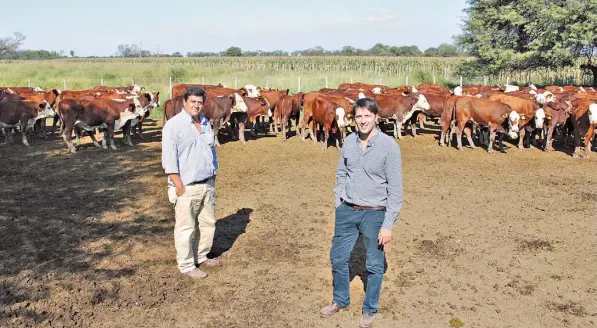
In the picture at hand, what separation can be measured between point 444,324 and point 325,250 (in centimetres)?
219

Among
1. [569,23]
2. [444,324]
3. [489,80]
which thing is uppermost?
[569,23]

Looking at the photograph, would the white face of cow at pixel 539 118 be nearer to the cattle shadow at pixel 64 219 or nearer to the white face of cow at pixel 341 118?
the white face of cow at pixel 341 118

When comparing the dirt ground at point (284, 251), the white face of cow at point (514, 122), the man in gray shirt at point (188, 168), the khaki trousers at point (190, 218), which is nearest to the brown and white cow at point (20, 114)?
the dirt ground at point (284, 251)

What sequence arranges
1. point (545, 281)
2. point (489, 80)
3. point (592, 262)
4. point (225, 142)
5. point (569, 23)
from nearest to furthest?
1. point (545, 281)
2. point (592, 262)
3. point (225, 142)
4. point (569, 23)
5. point (489, 80)

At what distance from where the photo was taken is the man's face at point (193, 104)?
5.25 metres

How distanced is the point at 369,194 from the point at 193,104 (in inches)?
86.4

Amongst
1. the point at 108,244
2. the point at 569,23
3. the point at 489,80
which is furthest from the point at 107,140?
the point at 489,80

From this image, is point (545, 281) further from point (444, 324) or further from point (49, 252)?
point (49, 252)

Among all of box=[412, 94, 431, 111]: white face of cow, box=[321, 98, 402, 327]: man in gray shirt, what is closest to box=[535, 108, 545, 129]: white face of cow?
box=[412, 94, 431, 111]: white face of cow

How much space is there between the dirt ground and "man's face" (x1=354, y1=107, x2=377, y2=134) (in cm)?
194

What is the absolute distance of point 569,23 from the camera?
91.4 ft

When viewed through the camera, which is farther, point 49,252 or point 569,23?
point 569,23

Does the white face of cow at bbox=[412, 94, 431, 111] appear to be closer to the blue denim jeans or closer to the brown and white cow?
the brown and white cow

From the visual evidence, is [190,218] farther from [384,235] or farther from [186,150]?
[384,235]
